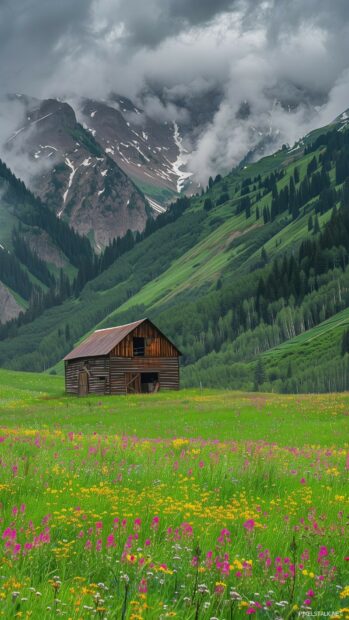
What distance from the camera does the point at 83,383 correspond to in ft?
284

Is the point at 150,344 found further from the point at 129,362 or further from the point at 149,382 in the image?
the point at 149,382

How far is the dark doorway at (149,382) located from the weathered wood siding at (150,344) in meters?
3.13

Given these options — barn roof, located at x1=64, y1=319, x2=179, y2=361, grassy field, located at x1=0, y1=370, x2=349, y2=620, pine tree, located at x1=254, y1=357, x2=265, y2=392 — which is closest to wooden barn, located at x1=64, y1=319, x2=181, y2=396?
barn roof, located at x1=64, y1=319, x2=179, y2=361

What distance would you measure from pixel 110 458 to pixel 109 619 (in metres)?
9.76

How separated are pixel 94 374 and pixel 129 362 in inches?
220

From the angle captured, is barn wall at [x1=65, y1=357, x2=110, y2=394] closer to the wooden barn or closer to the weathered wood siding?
the wooden barn

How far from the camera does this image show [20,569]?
654cm

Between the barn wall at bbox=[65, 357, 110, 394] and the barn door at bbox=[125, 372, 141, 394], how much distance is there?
2901 millimetres

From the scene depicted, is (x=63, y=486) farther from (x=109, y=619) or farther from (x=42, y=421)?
(x=42, y=421)

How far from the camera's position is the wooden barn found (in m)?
80.4

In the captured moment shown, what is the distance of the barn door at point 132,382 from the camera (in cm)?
8150

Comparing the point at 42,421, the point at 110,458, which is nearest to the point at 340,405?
the point at 42,421

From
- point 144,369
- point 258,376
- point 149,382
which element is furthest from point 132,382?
point 258,376

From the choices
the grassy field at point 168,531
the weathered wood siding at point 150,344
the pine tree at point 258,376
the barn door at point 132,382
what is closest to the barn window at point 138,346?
the weathered wood siding at point 150,344
